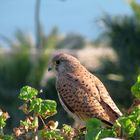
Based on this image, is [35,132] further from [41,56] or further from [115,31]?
[41,56]

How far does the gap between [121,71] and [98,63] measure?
1.33 m

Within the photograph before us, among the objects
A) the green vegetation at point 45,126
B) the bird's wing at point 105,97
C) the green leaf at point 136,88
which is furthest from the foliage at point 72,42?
the green leaf at point 136,88

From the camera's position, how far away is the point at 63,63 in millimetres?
6238

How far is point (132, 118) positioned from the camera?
2424mm

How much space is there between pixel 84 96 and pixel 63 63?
3.11ft

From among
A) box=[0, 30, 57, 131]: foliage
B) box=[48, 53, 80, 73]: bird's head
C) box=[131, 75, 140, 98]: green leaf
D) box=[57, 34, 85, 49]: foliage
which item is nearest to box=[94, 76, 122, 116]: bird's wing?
box=[48, 53, 80, 73]: bird's head

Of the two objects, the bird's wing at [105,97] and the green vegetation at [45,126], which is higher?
the green vegetation at [45,126]

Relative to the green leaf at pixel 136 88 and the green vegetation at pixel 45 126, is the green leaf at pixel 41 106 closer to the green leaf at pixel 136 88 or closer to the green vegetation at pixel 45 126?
the green vegetation at pixel 45 126

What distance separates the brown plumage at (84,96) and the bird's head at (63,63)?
0.72 ft

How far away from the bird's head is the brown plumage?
0.72 ft

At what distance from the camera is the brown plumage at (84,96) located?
508 centimetres

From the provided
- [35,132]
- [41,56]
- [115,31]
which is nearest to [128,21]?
[115,31]

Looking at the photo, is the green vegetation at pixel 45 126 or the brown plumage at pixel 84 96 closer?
the green vegetation at pixel 45 126

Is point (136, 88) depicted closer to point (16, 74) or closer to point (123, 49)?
point (123, 49)
